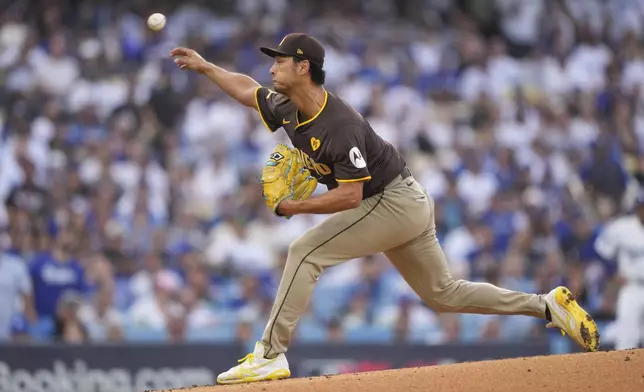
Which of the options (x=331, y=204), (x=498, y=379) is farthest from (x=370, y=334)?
(x=331, y=204)

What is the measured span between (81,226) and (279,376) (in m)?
6.37

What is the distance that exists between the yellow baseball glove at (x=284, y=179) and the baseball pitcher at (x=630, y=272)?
5516 millimetres

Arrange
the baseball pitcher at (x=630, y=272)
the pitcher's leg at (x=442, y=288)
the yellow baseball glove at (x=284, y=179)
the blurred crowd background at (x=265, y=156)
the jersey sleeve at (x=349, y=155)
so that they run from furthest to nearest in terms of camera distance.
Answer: the blurred crowd background at (x=265, y=156)
the baseball pitcher at (x=630, y=272)
the pitcher's leg at (x=442, y=288)
the yellow baseball glove at (x=284, y=179)
the jersey sleeve at (x=349, y=155)

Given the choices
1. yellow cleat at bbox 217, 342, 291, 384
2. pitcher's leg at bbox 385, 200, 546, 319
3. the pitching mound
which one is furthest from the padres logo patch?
the pitching mound

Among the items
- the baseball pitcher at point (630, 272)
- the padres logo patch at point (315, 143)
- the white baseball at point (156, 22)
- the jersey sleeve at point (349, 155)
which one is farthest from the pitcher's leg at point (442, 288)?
the baseball pitcher at point (630, 272)

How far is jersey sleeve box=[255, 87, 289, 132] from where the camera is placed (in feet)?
20.8

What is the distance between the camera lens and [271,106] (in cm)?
638

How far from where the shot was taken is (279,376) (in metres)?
6.27

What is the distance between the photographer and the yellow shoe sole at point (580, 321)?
669 centimetres

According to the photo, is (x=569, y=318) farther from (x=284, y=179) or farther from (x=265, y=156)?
(x=265, y=156)

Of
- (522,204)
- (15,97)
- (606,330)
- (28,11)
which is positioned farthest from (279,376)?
(28,11)

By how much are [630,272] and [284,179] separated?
5911 millimetres

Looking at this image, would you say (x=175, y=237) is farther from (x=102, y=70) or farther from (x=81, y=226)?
(x=102, y=70)

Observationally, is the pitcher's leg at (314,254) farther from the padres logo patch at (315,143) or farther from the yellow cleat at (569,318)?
the yellow cleat at (569,318)
